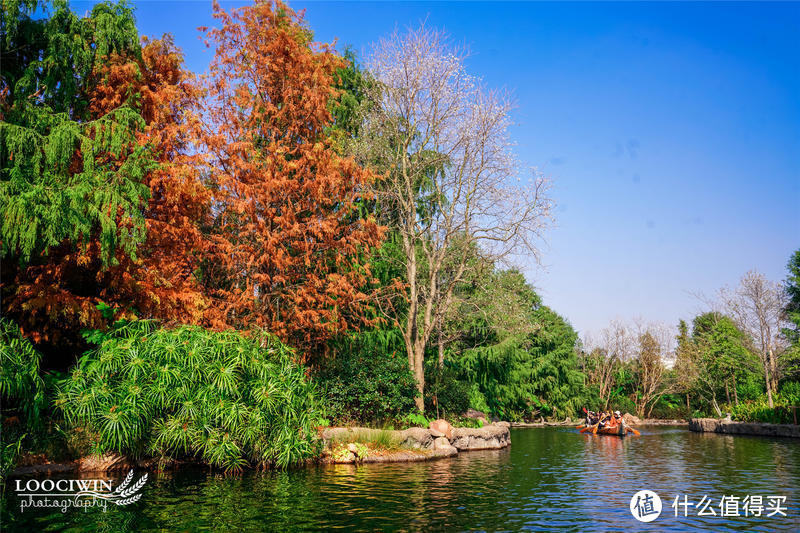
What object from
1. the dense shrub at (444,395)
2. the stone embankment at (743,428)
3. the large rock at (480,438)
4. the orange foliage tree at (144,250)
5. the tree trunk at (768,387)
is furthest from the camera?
the tree trunk at (768,387)

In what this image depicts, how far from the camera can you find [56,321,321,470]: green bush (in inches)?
550

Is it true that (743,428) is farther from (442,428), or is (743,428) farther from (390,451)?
(390,451)

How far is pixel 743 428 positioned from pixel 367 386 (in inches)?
948

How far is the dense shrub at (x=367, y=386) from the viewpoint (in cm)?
1975

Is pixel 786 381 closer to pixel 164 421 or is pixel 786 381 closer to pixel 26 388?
pixel 164 421

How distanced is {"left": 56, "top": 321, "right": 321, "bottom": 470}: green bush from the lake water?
2.80 feet

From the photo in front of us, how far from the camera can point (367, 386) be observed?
1991 cm

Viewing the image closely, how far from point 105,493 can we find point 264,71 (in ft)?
49.2

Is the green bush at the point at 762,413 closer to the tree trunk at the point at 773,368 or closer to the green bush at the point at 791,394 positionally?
the green bush at the point at 791,394

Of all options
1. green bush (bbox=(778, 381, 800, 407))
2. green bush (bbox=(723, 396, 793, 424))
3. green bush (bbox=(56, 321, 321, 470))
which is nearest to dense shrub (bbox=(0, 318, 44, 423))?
green bush (bbox=(56, 321, 321, 470))

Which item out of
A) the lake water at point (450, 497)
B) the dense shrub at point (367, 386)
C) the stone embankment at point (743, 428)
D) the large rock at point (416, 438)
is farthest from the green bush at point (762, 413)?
the large rock at point (416, 438)

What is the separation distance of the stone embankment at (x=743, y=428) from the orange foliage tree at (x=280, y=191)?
76.4 feet

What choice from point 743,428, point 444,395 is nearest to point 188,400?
point 444,395

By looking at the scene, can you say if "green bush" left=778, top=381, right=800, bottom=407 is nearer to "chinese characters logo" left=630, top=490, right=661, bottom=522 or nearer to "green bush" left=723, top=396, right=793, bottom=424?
"green bush" left=723, top=396, right=793, bottom=424
